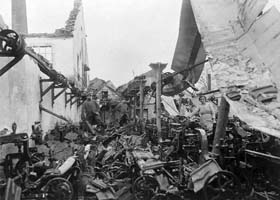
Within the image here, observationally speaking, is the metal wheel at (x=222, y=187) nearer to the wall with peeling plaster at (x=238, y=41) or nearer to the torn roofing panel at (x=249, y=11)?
the wall with peeling plaster at (x=238, y=41)

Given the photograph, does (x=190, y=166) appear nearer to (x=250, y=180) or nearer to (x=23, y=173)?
(x=250, y=180)

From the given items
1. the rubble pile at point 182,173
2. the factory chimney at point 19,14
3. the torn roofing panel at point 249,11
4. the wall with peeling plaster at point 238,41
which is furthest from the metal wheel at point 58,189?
the factory chimney at point 19,14

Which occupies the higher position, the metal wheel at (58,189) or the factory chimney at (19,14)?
the factory chimney at (19,14)

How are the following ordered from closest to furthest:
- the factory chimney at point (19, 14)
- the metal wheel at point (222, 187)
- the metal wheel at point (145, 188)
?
the metal wheel at point (222, 187), the metal wheel at point (145, 188), the factory chimney at point (19, 14)

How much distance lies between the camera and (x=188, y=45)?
9.27 m

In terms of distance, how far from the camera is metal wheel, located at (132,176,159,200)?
6355 millimetres

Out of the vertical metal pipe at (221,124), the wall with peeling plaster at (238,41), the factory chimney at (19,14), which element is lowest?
the vertical metal pipe at (221,124)

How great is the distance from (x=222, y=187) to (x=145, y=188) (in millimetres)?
1613

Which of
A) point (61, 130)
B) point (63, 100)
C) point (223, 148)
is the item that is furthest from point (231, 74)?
point (63, 100)

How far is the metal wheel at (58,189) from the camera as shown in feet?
18.2

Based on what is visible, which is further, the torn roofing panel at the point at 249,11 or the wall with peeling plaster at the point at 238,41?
the torn roofing panel at the point at 249,11

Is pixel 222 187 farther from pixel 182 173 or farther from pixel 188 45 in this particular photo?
pixel 188 45

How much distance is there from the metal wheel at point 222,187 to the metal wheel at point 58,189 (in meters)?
2.13

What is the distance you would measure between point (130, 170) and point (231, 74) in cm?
389
